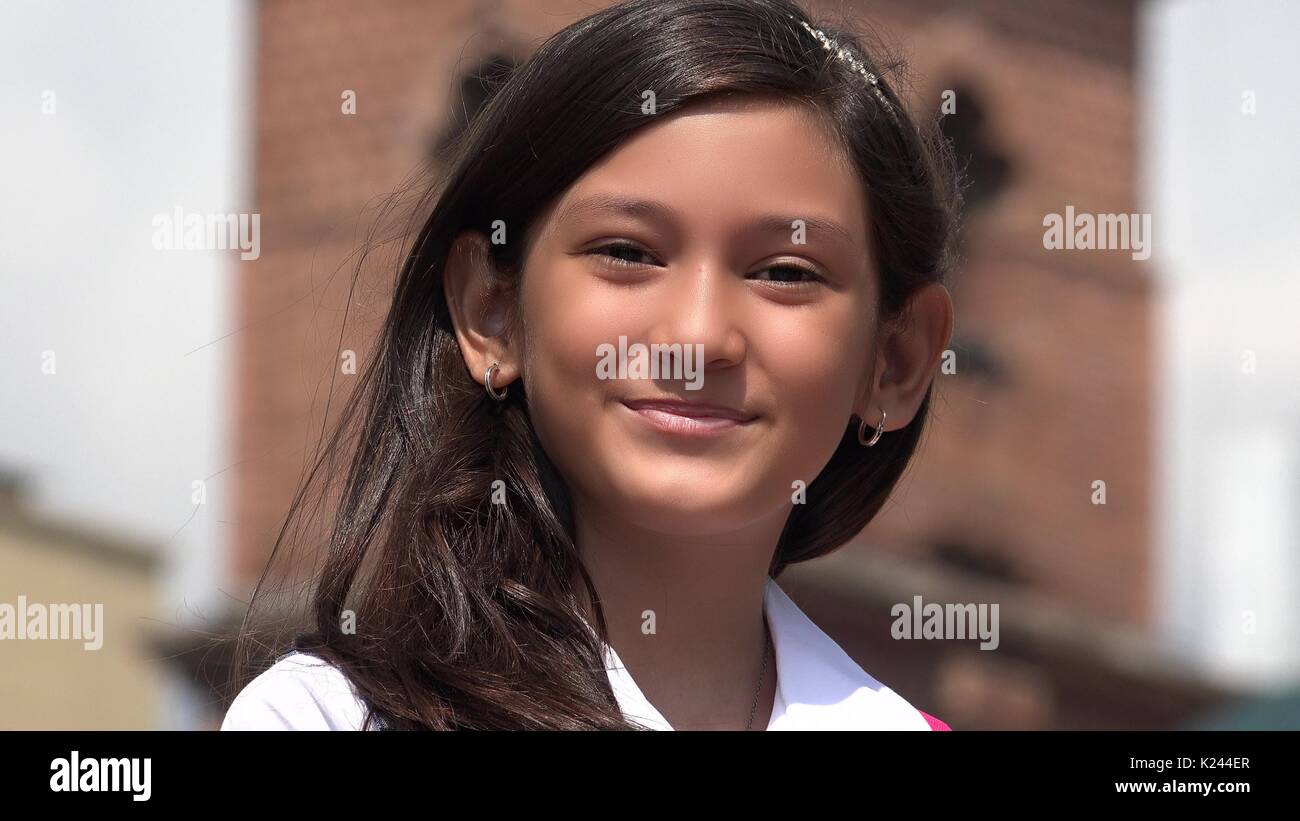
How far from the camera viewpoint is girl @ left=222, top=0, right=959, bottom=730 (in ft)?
A: 6.99

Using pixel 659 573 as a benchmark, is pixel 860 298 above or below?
above

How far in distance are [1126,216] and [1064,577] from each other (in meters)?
3.03

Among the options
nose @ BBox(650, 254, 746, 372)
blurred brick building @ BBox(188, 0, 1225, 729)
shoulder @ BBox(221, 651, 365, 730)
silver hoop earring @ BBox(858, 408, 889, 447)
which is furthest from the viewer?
blurred brick building @ BBox(188, 0, 1225, 729)

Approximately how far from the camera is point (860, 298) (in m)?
2.32

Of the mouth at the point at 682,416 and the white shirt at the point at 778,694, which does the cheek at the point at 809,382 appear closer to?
the mouth at the point at 682,416

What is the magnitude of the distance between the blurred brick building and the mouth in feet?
36.8

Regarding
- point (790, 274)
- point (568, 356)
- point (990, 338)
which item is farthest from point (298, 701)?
point (990, 338)

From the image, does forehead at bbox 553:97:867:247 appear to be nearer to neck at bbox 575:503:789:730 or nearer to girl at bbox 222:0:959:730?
girl at bbox 222:0:959:730

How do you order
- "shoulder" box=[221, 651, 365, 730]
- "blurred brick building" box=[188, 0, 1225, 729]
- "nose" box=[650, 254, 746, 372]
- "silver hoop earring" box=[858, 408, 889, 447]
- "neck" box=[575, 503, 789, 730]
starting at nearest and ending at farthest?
"shoulder" box=[221, 651, 365, 730] → "nose" box=[650, 254, 746, 372] → "neck" box=[575, 503, 789, 730] → "silver hoop earring" box=[858, 408, 889, 447] → "blurred brick building" box=[188, 0, 1225, 729]

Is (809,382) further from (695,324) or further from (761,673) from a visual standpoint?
(761,673)

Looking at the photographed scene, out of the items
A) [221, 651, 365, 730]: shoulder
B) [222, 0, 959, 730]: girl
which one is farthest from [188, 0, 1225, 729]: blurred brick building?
[221, 651, 365, 730]: shoulder
